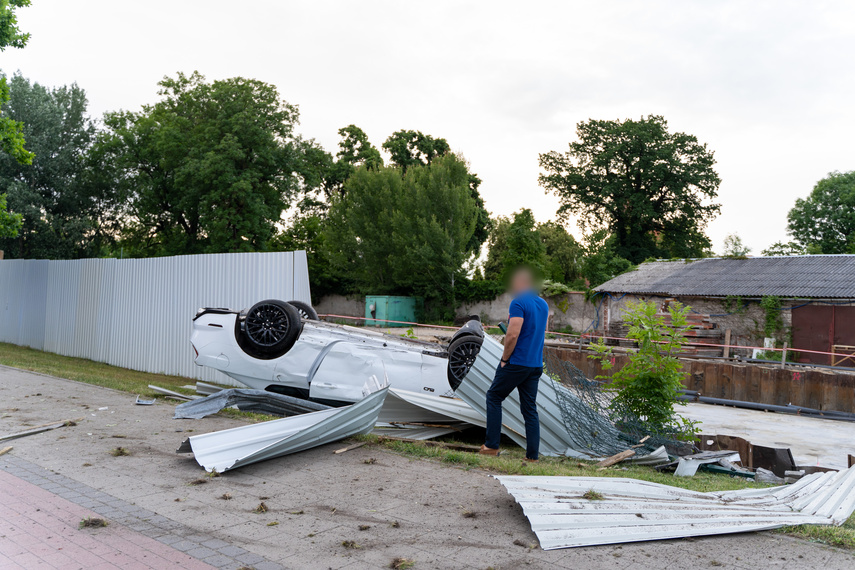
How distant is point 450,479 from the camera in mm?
5434

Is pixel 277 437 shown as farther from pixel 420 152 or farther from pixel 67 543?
pixel 420 152

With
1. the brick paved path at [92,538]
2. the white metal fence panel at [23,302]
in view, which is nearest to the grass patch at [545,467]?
the brick paved path at [92,538]

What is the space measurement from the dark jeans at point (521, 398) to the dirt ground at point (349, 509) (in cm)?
83

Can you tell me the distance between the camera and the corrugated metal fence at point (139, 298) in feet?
42.7

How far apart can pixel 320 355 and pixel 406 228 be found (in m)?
32.9

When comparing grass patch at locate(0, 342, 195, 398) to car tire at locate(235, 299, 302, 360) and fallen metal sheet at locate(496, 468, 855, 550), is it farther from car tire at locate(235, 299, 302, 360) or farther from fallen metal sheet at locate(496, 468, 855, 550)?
fallen metal sheet at locate(496, 468, 855, 550)

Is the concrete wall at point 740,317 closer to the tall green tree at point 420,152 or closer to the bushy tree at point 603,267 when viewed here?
the bushy tree at point 603,267

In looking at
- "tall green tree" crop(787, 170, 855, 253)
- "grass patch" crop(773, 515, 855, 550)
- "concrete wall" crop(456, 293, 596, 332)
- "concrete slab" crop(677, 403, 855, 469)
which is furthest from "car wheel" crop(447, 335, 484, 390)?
"tall green tree" crop(787, 170, 855, 253)

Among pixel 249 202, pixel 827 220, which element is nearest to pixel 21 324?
pixel 249 202

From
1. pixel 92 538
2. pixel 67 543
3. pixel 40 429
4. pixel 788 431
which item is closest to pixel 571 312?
pixel 788 431

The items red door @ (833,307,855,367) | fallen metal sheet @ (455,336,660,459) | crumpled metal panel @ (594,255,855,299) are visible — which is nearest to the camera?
fallen metal sheet @ (455,336,660,459)

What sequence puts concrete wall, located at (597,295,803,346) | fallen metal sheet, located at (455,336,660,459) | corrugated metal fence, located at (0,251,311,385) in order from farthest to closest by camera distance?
concrete wall, located at (597,295,803,346)
corrugated metal fence, located at (0,251,311,385)
fallen metal sheet, located at (455,336,660,459)

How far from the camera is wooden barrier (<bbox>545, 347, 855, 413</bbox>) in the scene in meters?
15.7

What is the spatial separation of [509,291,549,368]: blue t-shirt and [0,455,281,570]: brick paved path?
3192 mm
